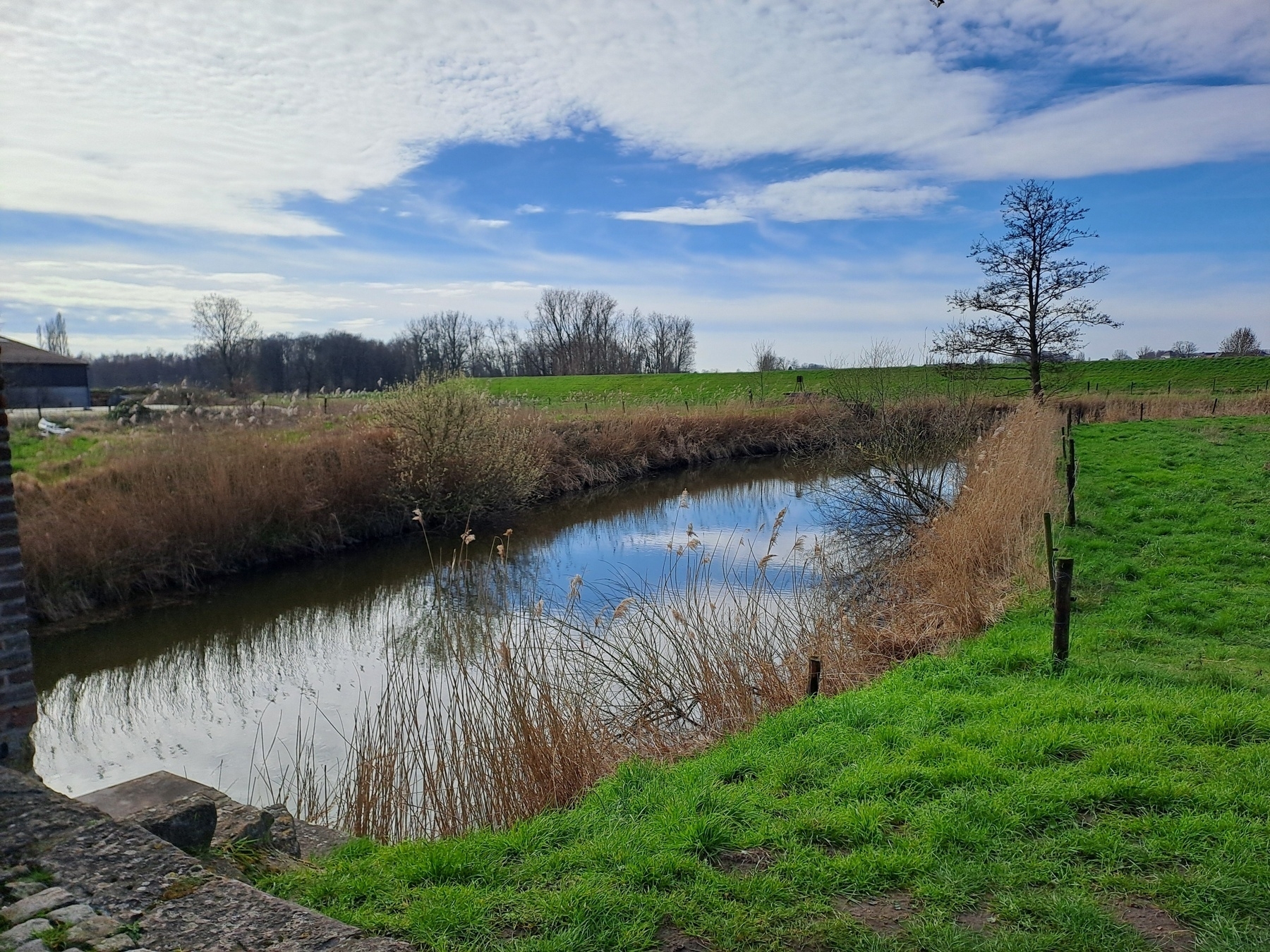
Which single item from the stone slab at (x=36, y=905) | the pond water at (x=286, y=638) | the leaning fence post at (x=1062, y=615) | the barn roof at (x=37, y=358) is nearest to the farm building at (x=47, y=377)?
the barn roof at (x=37, y=358)

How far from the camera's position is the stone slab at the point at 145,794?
4145 mm

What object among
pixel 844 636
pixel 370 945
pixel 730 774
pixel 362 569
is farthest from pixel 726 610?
pixel 362 569

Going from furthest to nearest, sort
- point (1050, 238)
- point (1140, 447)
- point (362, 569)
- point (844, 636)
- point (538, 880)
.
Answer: point (1050, 238) < point (1140, 447) < point (362, 569) < point (844, 636) < point (538, 880)

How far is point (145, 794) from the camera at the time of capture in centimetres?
432


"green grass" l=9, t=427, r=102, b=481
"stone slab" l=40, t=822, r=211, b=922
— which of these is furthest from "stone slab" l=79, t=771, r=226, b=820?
"green grass" l=9, t=427, r=102, b=481

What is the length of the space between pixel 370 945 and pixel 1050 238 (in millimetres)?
31255

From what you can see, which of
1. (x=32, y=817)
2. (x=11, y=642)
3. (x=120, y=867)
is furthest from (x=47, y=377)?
(x=120, y=867)

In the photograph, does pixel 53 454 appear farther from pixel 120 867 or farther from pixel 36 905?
pixel 36 905

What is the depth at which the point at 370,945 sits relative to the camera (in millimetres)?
2785

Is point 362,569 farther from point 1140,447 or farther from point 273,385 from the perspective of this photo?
point 273,385

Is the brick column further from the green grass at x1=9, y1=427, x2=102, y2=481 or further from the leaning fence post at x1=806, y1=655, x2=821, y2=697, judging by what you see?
the green grass at x1=9, y1=427, x2=102, y2=481

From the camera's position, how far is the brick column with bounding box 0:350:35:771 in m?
4.29

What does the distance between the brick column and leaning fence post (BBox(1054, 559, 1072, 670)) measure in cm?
596

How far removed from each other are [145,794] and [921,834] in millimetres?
3908
